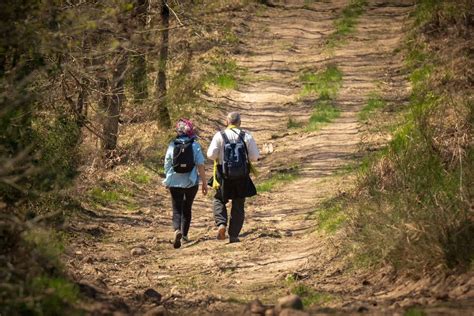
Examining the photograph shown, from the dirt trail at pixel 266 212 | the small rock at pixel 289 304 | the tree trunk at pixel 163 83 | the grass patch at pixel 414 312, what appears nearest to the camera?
the grass patch at pixel 414 312

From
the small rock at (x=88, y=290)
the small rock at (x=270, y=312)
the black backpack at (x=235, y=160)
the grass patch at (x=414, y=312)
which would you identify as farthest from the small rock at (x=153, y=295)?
the black backpack at (x=235, y=160)

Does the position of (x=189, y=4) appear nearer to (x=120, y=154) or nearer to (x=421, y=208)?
(x=120, y=154)

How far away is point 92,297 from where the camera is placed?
902cm

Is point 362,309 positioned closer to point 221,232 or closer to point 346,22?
point 221,232

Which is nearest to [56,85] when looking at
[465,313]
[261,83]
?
[465,313]

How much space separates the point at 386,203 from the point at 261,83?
13616 millimetres

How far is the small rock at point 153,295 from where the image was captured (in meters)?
9.78

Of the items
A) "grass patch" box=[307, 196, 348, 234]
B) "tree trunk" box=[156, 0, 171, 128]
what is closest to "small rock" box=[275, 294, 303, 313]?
"grass patch" box=[307, 196, 348, 234]

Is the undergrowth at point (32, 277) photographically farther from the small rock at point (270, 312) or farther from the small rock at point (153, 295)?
the small rock at point (270, 312)

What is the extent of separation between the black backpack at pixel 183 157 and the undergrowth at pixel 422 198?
2.22m

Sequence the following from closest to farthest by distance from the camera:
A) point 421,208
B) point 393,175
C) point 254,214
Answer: point 421,208, point 393,175, point 254,214

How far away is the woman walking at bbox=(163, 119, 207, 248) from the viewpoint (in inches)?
506

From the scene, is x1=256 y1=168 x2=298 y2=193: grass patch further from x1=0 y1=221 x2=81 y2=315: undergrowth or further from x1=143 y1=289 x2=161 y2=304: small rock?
x1=0 y1=221 x2=81 y2=315: undergrowth

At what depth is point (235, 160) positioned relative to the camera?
12719 millimetres
